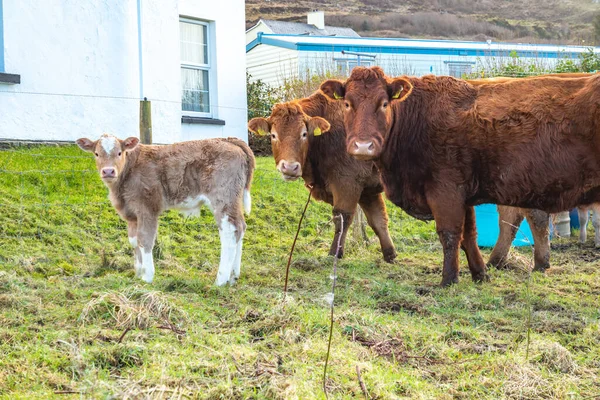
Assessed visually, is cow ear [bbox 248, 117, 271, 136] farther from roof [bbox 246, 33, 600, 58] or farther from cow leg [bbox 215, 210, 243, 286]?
roof [bbox 246, 33, 600, 58]

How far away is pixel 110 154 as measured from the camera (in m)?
7.93

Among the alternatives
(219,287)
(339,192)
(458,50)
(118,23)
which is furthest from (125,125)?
(458,50)

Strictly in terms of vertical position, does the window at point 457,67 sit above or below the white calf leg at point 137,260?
above

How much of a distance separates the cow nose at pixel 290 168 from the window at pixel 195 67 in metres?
7.08

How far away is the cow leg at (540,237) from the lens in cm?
940

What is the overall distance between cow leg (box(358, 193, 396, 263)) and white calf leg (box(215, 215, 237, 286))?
285 cm

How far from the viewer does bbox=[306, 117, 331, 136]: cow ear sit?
9.65m

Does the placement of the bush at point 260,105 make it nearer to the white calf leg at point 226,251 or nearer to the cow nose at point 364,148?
the white calf leg at point 226,251

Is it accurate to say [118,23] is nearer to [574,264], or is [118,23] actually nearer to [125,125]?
[125,125]

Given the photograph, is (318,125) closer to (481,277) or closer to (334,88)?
(334,88)

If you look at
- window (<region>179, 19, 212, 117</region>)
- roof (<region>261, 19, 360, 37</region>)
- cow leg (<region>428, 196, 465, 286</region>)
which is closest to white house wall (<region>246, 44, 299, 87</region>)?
roof (<region>261, 19, 360, 37</region>)

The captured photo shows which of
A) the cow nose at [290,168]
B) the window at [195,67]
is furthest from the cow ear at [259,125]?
the window at [195,67]

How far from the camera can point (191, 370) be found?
4.74m

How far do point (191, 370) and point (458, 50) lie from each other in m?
27.0
